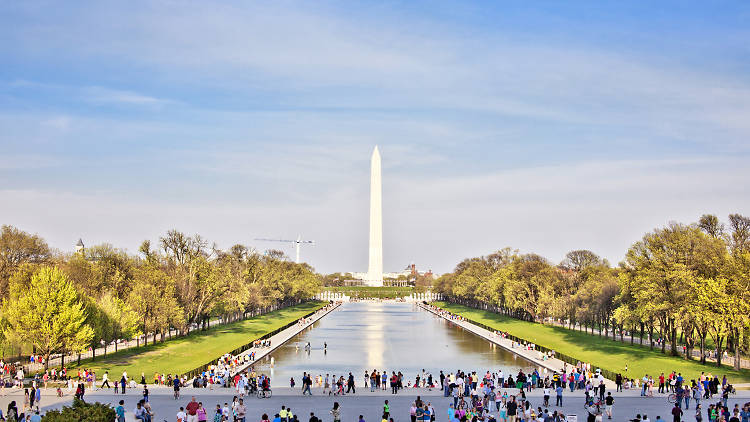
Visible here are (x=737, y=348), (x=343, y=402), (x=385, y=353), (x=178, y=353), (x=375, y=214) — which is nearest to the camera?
(x=343, y=402)

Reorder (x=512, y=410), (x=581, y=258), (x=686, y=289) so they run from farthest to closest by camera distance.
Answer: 1. (x=581, y=258)
2. (x=686, y=289)
3. (x=512, y=410)

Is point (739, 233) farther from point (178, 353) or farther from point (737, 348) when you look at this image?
point (178, 353)

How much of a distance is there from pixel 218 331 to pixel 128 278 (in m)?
12.8

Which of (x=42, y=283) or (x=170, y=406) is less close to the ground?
(x=42, y=283)

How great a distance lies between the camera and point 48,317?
46438mm

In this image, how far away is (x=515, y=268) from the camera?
367ft

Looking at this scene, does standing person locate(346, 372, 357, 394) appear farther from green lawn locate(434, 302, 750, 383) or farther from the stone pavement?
green lawn locate(434, 302, 750, 383)

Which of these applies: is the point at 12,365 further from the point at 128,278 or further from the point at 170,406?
the point at 128,278

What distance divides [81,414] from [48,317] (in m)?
25.7

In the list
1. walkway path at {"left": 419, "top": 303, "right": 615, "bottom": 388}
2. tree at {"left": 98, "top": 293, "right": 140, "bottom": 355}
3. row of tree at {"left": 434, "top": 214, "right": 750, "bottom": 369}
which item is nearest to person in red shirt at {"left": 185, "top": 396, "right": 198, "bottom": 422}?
walkway path at {"left": 419, "top": 303, "right": 615, "bottom": 388}

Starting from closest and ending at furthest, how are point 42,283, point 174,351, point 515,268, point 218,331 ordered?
point 42,283 → point 174,351 → point 218,331 → point 515,268

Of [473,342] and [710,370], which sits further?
[473,342]

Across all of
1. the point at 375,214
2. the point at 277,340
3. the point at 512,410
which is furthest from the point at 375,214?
the point at 512,410

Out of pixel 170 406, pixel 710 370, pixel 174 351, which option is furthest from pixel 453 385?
pixel 174 351
